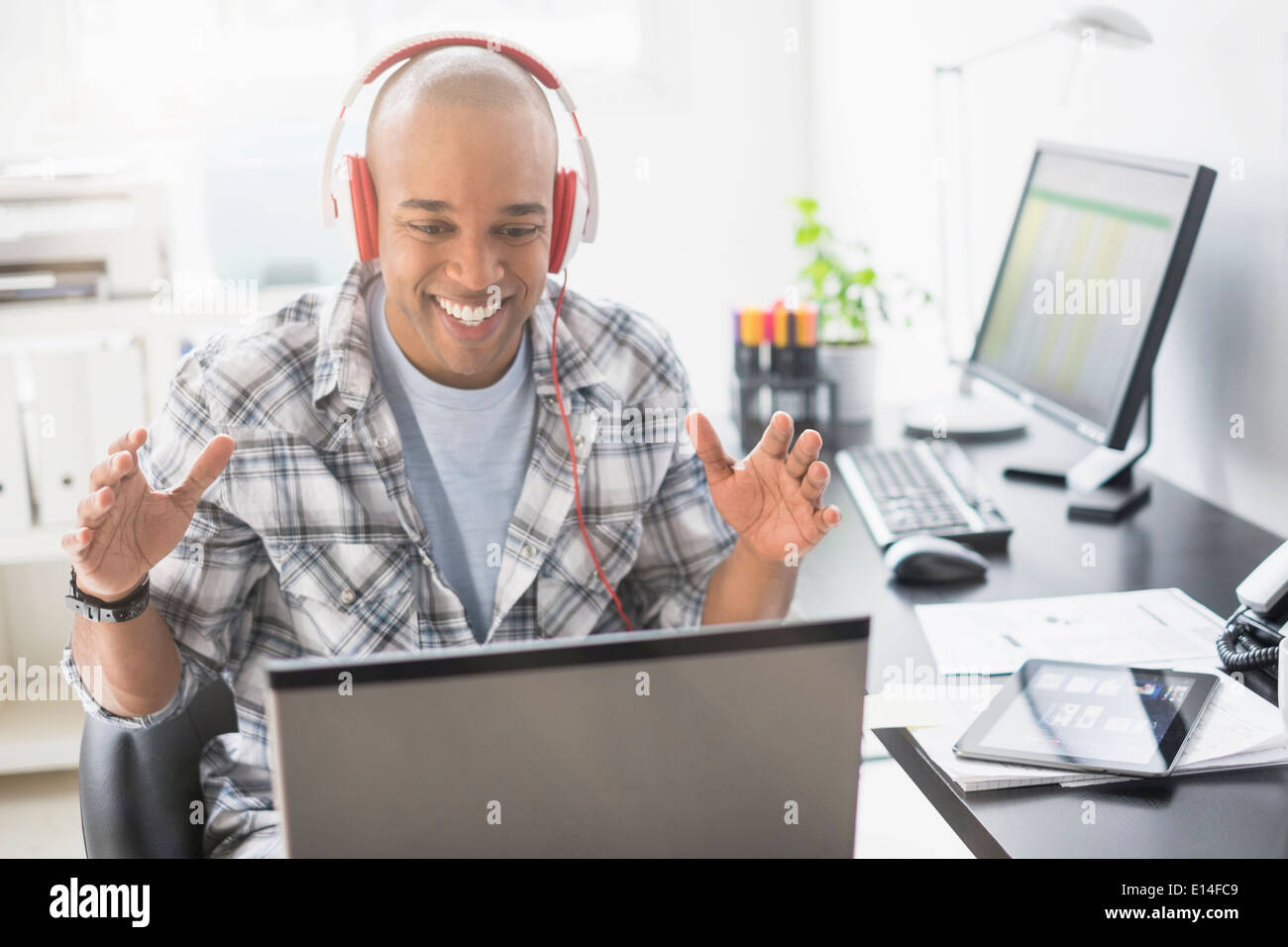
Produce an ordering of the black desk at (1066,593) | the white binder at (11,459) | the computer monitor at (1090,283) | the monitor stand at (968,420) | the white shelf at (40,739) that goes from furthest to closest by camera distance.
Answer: the white shelf at (40,739), the white binder at (11,459), the monitor stand at (968,420), the computer monitor at (1090,283), the black desk at (1066,593)

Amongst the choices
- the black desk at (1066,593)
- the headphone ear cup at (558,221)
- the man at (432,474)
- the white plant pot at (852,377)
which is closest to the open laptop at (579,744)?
the black desk at (1066,593)

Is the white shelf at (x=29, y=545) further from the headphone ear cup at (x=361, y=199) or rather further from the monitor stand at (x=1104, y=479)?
the monitor stand at (x=1104, y=479)

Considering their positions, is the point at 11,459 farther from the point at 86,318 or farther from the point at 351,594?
the point at 351,594

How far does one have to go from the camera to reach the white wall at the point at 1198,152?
4.50ft

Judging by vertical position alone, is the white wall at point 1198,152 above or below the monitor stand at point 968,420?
above

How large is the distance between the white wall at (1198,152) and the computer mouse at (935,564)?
39 centimetres

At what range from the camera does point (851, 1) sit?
9.59 ft

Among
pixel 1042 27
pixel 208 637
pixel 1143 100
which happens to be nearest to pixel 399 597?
pixel 208 637

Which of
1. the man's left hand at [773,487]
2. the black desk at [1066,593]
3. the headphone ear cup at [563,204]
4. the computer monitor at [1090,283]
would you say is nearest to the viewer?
the black desk at [1066,593]

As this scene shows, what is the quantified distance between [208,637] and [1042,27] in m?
1.48

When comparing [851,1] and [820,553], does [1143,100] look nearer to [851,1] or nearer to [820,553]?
[820,553]

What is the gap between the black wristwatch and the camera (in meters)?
1.01

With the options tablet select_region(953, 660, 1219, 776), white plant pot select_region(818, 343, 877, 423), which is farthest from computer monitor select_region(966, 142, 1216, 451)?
tablet select_region(953, 660, 1219, 776)

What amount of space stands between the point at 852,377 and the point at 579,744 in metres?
1.48
